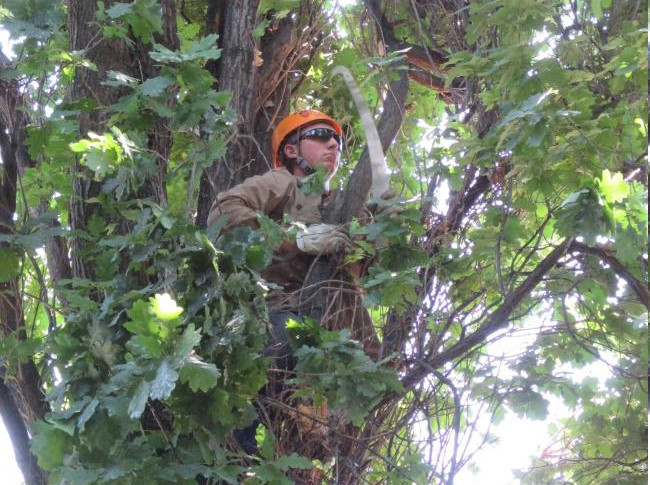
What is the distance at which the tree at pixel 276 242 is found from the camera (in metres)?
3.05

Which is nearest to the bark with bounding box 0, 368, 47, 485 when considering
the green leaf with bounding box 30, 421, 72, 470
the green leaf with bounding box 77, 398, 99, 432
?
the green leaf with bounding box 30, 421, 72, 470

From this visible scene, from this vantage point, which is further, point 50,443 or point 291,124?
point 291,124

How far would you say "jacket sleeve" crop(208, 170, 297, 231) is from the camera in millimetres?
3783

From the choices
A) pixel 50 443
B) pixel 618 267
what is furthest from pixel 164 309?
pixel 618 267

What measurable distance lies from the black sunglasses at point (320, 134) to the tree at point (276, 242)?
27 centimetres

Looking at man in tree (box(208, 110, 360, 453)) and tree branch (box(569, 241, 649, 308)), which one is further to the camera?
man in tree (box(208, 110, 360, 453))

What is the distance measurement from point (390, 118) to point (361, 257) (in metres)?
0.68

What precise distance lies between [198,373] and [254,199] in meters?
1.32

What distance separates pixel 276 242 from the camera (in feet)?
11.1

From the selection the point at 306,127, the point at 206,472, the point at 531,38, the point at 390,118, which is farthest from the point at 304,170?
the point at 206,472

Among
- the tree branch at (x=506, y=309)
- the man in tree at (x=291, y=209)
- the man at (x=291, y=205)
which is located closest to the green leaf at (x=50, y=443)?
the man in tree at (x=291, y=209)

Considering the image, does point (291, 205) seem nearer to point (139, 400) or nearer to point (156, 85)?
point (156, 85)

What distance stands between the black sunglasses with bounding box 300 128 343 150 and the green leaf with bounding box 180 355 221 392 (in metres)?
1.92

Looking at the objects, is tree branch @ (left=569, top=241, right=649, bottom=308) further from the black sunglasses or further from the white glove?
the black sunglasses
